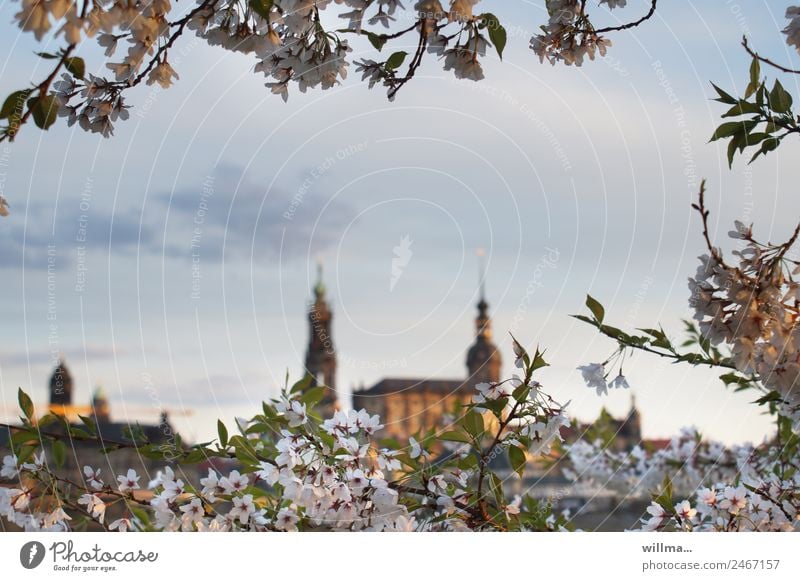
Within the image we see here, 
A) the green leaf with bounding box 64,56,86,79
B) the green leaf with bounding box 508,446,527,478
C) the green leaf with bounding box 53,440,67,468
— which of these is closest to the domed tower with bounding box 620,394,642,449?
the green leaf with bounding box 508,446,527,478

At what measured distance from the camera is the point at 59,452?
1663 mm

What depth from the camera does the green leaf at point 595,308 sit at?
138 cm

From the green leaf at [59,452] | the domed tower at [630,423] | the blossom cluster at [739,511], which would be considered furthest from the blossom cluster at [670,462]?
the green leaf at [59,452]

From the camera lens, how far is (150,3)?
3.44 feet

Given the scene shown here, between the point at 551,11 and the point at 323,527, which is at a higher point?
the point at 551,11

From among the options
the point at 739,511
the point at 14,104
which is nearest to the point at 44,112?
the point at 14,104

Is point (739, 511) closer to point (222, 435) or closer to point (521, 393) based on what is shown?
point (521, 393)
